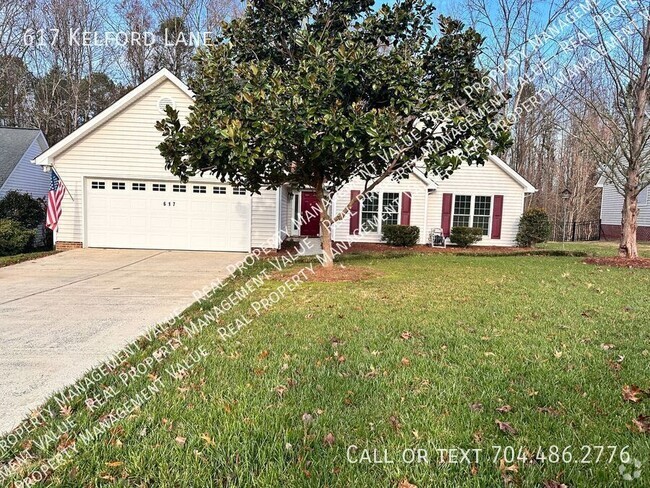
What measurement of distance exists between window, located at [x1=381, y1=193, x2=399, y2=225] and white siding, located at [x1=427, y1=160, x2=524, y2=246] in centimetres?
164

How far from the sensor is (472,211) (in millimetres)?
16672

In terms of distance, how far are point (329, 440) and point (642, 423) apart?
208cm

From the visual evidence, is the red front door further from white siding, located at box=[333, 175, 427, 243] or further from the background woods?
the background woods

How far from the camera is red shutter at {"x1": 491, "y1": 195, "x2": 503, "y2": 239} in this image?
54.2 ft

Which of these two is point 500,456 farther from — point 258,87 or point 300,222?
point 300,222

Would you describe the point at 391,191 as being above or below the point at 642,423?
above

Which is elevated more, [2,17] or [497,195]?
[2,17]

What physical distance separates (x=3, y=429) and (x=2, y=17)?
2629cm

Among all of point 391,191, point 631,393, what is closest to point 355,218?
point 391,191

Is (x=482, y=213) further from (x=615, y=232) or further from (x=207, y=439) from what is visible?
(x=207, y=439)

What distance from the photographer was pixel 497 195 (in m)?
16.5

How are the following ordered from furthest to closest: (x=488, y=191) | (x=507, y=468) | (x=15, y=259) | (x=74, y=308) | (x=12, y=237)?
1. (x=488, y=191)
2. (x=12, y=237)
3. (x=15, y=259)
4. (x=74, y=308)
5. (x=507, y=468)

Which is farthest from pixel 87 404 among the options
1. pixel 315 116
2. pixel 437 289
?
pixel 437 289

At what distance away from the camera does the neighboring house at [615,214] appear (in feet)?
69.9
